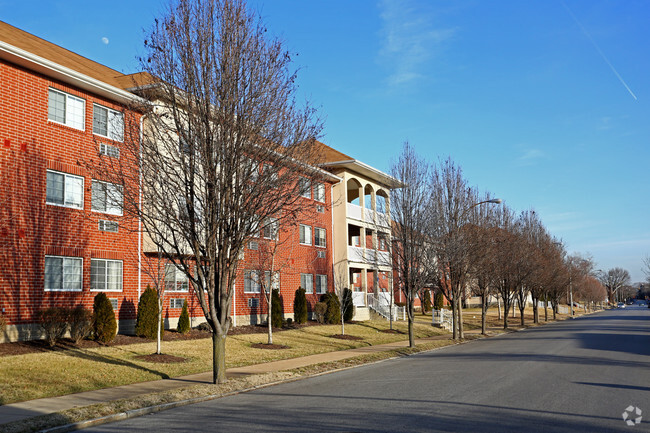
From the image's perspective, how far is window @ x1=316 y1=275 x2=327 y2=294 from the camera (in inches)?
1453

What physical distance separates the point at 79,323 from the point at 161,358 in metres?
3.60

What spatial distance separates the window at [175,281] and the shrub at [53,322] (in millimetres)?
5331

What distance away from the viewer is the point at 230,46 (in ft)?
43.3

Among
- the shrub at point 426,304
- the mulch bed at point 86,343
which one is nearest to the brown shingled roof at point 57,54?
the mulch bed at point 86,343

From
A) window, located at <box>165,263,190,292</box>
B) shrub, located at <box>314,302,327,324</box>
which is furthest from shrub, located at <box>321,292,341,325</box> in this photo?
window, located at <box>165,263,190,292</box>

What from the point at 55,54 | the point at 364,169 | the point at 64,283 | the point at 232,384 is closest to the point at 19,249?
the point at 64,283

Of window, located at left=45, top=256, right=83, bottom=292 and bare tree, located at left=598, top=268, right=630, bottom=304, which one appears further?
bare tree, located at left=598, top=268, right=630, bottom=304

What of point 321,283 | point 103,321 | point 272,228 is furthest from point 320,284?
point 272,228

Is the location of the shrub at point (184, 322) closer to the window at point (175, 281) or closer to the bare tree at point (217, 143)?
the window at point (175, 281)

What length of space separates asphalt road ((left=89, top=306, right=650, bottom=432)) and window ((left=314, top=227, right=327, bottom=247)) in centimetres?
1998

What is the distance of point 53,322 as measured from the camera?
18031 mm

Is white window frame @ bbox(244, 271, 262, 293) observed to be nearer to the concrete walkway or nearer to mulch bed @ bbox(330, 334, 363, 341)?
A: mulch bed @ bbox(330, 334, 363, 341)

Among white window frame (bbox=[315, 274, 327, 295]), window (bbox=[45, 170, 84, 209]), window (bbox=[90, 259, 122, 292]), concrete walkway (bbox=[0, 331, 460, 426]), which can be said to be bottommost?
concrete walkway (bbox=[0, 331, 460, 426])

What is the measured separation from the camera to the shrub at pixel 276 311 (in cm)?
2936
